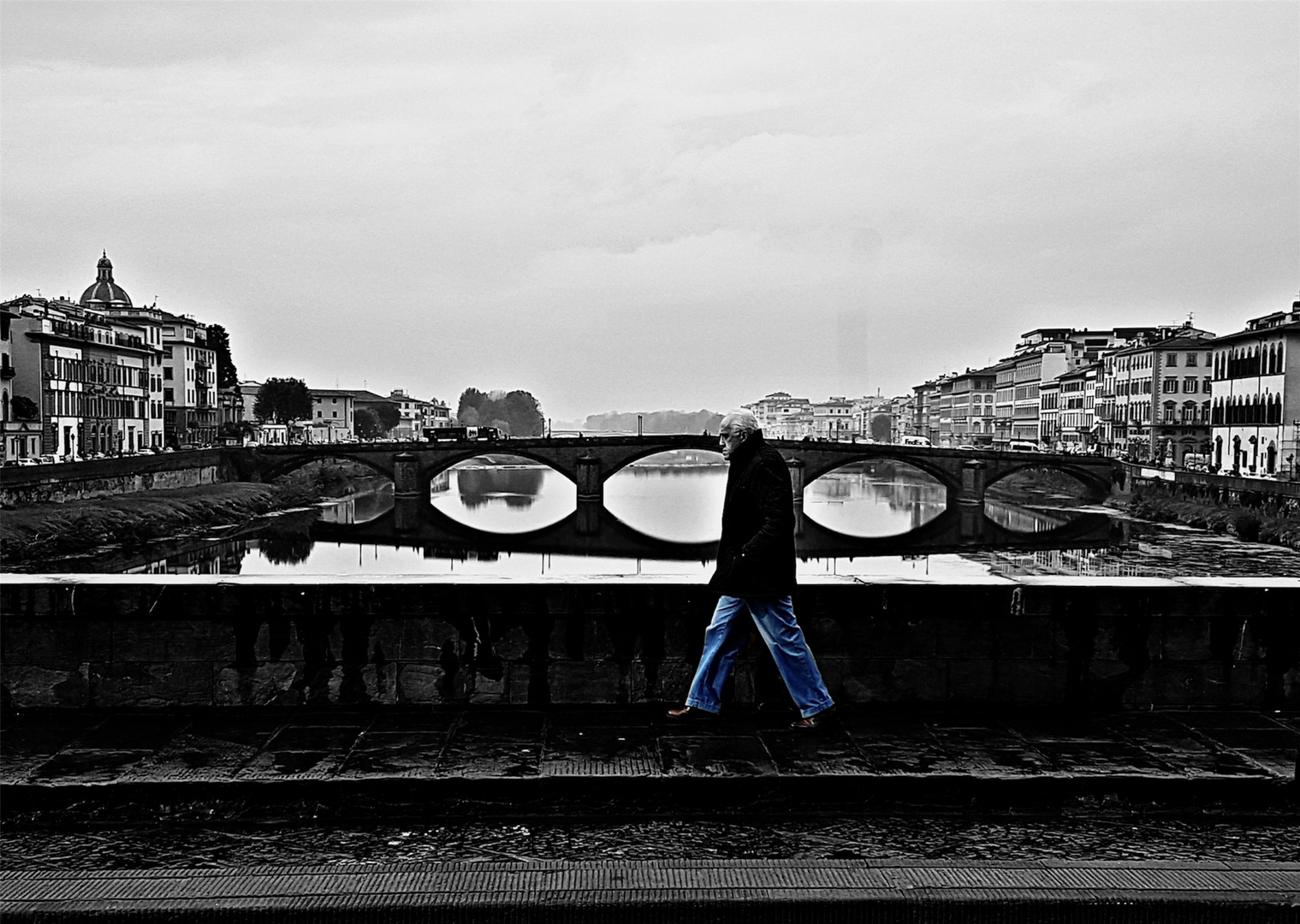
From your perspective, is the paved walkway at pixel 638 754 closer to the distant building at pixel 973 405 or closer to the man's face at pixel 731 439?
the man's face at pixel 731 439

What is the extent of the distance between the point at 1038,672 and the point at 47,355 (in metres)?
64.3

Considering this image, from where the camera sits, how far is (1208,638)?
5754 millimetres

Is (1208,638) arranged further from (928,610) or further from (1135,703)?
(928,610)

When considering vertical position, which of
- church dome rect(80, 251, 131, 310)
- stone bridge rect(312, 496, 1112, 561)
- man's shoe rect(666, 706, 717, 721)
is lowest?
stone bridge rect(312, 496, 1112, 561)

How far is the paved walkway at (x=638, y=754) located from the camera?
439cm

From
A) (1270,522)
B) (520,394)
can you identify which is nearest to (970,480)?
(1270,522)

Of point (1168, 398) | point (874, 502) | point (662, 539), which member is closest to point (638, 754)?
point (662, 539)

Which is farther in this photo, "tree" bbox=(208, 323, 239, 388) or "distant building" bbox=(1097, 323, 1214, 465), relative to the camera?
"tree" bbox=(208, 323, 239, 388)

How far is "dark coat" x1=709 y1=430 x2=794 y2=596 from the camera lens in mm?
5102

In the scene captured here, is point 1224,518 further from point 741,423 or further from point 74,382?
point 74,382

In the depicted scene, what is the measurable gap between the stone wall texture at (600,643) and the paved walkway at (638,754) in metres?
0.16

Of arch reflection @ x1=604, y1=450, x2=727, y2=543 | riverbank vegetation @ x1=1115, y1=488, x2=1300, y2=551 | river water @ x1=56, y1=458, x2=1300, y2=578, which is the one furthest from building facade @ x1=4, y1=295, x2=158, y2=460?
riverbank vegetation @ x1=1115, y1=488, x2=1300, y2=551

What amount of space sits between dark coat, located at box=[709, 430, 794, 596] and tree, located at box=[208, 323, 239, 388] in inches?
3716

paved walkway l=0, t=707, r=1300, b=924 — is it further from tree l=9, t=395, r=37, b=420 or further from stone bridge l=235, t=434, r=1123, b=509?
tree l=9, t=395, r=37, b=420
